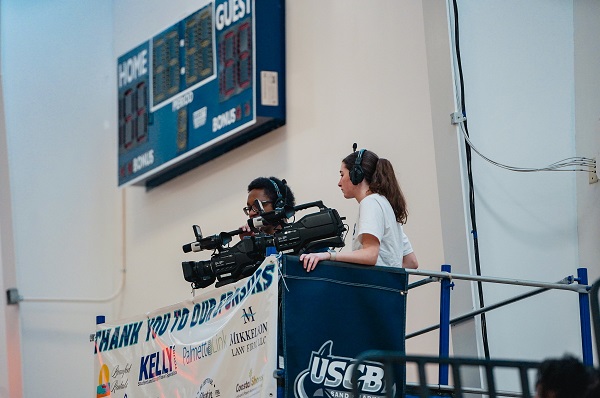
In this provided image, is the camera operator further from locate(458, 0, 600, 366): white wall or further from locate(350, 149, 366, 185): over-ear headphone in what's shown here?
locate(458, 0, 600, 366): white wall

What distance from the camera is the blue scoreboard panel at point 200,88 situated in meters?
7.05

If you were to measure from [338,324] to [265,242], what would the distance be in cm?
58

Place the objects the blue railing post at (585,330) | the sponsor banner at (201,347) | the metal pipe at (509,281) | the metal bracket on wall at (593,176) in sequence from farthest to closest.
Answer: the metal bracket on wall at (593,176) → the blue railing post at (585,330) → the metal pipe at (509,281) → the sponsor banner at (201,347)

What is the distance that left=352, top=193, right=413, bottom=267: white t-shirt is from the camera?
4.20m

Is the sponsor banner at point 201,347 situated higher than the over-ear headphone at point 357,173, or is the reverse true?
the over-ear headphone at point 357,173

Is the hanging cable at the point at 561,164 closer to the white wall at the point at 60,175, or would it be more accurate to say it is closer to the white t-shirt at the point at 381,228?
the white t-shirt at the point at 381,228

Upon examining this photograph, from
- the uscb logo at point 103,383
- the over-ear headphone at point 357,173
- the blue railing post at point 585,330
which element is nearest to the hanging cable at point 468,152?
the blue railing post at point 585,330

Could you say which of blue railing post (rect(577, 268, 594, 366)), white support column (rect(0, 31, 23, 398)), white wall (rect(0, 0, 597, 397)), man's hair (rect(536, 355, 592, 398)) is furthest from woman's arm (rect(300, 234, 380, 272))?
white support column (rect(0, 31, 23, 398))

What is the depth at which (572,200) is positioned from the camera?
536 cm

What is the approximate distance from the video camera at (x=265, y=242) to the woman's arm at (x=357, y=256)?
14cm

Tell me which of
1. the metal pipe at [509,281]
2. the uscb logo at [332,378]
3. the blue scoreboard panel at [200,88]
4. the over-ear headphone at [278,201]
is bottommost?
the uscb logo at [332,378]

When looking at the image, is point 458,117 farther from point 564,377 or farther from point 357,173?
point 564,377

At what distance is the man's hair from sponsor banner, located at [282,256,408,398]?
1664 mm

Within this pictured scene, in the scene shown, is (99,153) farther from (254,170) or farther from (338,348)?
(338,348)
